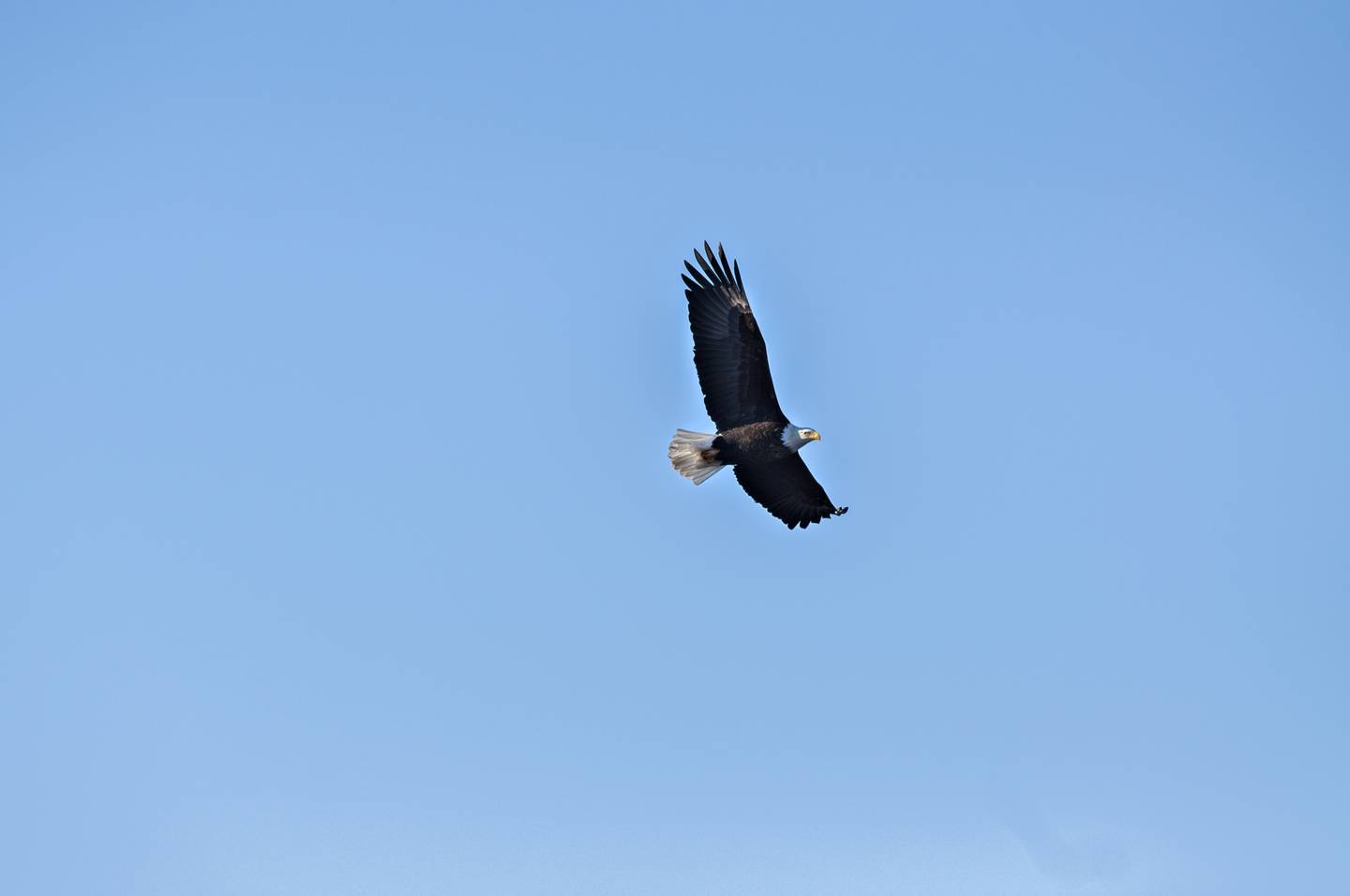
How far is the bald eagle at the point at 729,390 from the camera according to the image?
1035 inches

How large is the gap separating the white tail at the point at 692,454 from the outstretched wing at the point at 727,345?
1.79 ft

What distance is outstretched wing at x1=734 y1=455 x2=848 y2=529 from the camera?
1082 inches

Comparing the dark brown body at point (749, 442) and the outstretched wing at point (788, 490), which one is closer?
the dark brown body at point (749, 442)

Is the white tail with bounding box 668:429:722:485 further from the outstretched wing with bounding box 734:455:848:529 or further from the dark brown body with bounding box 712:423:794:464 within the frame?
the outstretched wing with bounding box 734:455:848:529

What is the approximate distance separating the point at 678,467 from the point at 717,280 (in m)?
2.95

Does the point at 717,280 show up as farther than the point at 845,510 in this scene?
No

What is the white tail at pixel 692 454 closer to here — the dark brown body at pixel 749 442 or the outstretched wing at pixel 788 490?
the dark brown body at pixel 749 442

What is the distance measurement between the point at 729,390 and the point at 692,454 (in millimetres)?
1144

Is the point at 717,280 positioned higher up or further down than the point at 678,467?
higher up

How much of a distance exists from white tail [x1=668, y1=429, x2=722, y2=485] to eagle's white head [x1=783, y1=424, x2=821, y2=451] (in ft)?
3.67

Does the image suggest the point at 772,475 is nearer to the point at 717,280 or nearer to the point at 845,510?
the point at 845,510

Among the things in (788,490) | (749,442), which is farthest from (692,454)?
(788,490)

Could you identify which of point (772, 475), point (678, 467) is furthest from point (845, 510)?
point (678, 467)

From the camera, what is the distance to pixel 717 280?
26391 mm
